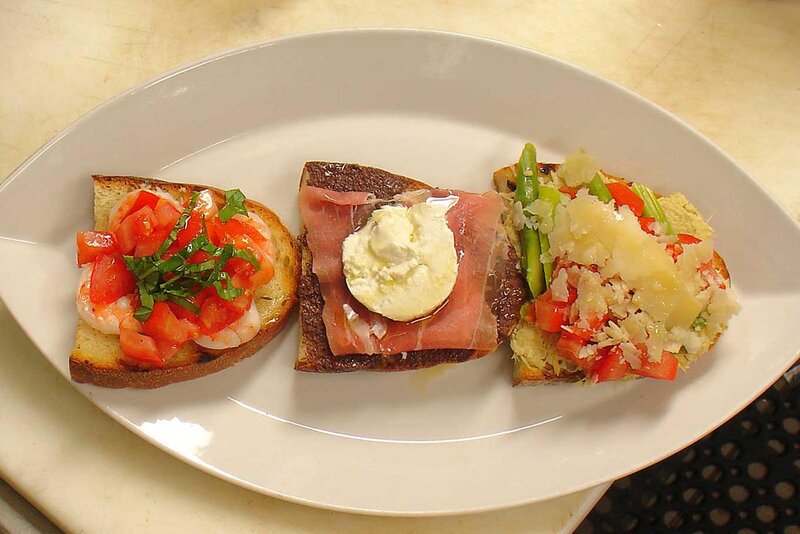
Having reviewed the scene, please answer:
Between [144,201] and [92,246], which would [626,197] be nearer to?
[144,201]

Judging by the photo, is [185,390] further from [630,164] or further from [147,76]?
[630,164]

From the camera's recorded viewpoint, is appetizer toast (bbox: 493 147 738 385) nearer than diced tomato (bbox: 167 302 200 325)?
No

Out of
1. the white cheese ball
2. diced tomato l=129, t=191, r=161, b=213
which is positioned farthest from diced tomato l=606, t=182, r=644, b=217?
diced tomato l=129, t=191, r=161, b=213

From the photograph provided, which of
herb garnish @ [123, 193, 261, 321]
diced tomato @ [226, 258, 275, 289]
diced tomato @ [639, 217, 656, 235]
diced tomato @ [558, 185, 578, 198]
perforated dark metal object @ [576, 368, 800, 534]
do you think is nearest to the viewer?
herb garnish @ [123, 193, 261, 321]

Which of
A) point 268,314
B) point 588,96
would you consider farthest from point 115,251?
point 588,96

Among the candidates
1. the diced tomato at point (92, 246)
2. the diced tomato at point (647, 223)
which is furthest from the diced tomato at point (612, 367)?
the diced tomato at point (92, 246)

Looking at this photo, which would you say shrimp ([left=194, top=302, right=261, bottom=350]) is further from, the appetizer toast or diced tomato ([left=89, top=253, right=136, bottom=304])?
the appetizer toast
